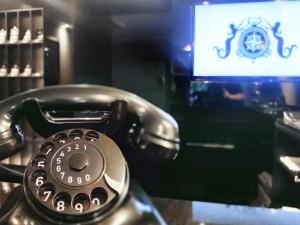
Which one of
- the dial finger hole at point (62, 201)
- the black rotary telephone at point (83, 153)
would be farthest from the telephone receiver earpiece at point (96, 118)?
the dial finger hole at point (62, 201)

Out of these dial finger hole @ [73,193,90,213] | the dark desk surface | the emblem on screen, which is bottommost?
the dark desk surface

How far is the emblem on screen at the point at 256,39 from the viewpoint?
5.38ft

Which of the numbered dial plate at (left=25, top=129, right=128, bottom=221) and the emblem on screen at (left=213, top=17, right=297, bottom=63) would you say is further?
the emblem on screen at (left=213, top=17, right=297, bottom=63)

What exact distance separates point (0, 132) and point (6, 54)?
11.3 ft

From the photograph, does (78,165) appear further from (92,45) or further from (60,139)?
(92,45)

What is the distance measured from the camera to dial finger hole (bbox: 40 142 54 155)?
40cm

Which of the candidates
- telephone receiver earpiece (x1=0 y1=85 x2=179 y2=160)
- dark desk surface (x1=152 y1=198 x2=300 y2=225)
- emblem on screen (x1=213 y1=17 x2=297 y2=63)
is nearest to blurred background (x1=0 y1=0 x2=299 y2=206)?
emblem on screen (x1=213 y1=17 x2=297 y2=63)

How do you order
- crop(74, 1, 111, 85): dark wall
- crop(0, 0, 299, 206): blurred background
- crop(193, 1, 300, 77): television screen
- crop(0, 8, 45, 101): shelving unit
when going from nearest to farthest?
1. crop(193, 1, 300, 77): television screen
2. crop(0, 0, 299, 206): blurred background
3. crop(0, 8, 45, 101): shelving unit
4. crop(74, 1, 111, 85): dark wall

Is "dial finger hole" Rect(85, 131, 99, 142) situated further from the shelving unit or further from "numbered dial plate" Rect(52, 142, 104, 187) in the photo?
the shelving unit

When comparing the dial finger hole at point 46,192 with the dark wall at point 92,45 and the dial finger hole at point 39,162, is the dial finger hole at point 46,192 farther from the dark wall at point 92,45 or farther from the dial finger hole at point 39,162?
the dark wall at point 92,45

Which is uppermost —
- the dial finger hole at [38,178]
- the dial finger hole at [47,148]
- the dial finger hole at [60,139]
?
the dial finger hole at [60,139]

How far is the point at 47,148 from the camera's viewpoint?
1.34ft

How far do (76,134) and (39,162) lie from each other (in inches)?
2.2

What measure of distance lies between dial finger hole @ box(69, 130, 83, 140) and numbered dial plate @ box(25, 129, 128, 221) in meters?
0.01
